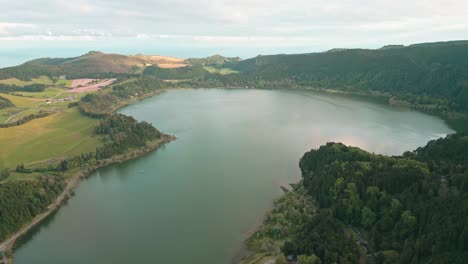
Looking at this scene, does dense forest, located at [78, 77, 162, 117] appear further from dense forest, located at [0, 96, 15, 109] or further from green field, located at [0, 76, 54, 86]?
green field, located at [0, 76, 54, 86]

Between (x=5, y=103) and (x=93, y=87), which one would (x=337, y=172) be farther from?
(x=93, y=87)

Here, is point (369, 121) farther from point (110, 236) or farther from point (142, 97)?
point (142, 97)

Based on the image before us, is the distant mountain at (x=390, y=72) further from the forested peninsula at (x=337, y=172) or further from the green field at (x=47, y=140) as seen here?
the green field at (x=47, y=140)

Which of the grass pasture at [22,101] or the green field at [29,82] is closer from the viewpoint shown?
the grass pasture at [22,101]

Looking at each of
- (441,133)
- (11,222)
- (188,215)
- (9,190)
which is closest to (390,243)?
(188,215)

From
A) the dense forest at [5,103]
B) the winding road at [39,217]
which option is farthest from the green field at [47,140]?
the dense forest at [5,103]

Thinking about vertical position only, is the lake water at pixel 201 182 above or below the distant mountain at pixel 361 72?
below
